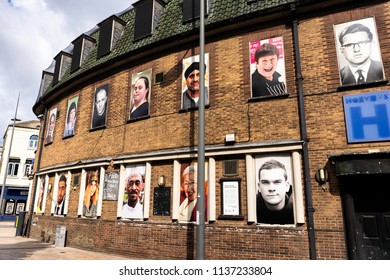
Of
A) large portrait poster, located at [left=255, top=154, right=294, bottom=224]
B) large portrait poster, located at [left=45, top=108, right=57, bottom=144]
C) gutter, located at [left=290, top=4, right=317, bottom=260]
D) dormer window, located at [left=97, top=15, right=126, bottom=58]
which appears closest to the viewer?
gutter, located at [left=290, top=4, right=317, bottom=260]

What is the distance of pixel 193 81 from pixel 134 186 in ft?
14.1

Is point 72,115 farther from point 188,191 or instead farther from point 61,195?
point 188,191

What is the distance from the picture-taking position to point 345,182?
672 cm

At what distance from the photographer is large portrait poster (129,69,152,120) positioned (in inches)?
402

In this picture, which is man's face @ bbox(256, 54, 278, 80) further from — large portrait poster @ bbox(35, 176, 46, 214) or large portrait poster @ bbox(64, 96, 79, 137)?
large portrait poster @ bbox(35, 176, 46, 214)

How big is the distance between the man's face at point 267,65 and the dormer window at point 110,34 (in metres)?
7.19

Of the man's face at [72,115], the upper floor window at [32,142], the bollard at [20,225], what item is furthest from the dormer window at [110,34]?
the upper floor window at [32,142]

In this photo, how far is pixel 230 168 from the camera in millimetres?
8016

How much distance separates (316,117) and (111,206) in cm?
773

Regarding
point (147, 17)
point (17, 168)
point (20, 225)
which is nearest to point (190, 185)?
point (147, 17)

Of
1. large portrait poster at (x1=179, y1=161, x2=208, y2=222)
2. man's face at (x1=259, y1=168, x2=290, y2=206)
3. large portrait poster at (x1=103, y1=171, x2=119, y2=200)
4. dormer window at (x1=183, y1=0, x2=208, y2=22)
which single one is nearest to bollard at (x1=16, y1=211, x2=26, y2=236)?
large portrait poster at (x1=103, y1=171, x2=119, y2=200)

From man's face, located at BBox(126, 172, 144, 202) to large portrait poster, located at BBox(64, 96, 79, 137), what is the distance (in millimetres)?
5142

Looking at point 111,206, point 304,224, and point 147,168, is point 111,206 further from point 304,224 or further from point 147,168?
point 304,224

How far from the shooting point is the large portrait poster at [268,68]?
7977 mm
